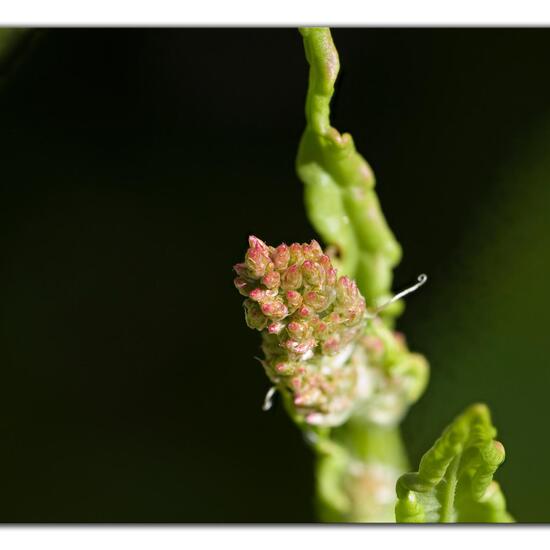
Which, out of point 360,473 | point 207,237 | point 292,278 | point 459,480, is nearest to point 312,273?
point 292,278

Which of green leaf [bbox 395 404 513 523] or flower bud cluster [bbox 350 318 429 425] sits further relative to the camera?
flower bud cluster [bbox 350 318 429 425]

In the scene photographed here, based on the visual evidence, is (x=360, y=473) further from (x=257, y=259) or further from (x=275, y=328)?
(x=257, y=259)

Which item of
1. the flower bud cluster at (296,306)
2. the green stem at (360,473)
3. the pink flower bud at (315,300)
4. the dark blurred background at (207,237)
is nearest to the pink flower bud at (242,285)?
the flower bud cluster at (296,306)

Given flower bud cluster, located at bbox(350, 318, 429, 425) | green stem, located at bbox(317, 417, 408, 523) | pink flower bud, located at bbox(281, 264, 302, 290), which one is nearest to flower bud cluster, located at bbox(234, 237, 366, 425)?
pink flower bud, located at bbox(281, 264, 302, 290)

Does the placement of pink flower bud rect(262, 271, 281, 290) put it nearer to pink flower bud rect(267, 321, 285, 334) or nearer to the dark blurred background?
pink flower bud rect(267, 321, 285, 334)

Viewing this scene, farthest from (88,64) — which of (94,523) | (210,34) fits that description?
(94,523)

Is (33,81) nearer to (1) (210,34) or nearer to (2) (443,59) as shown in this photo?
(1) (210,34)
